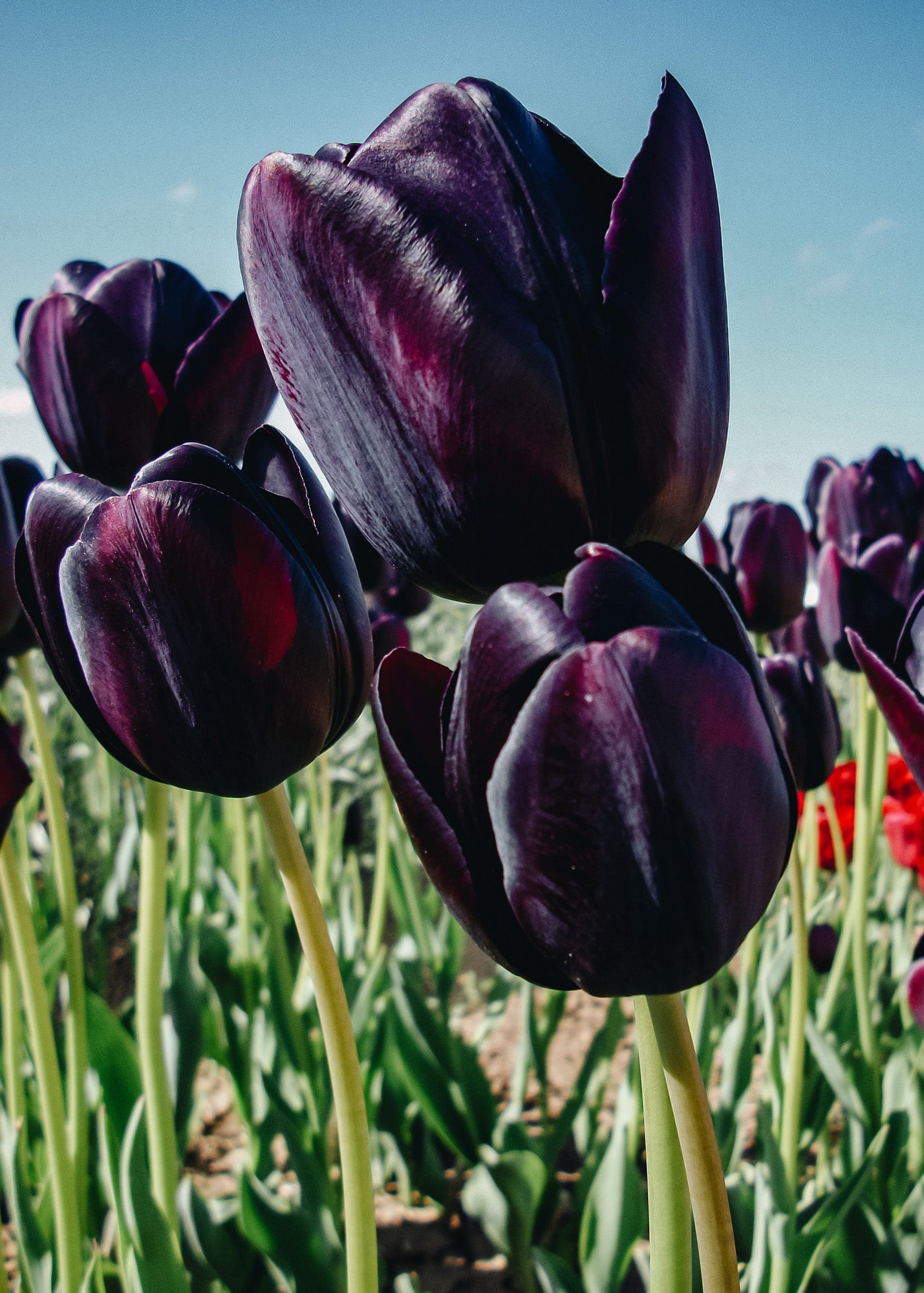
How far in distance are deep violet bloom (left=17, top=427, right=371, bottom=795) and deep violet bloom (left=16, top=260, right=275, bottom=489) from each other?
0.27 meters

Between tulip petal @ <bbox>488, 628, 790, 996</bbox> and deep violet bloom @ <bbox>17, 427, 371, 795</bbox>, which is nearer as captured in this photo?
tulip petal @ <bbox>488, 628, 790, 996</bbox>

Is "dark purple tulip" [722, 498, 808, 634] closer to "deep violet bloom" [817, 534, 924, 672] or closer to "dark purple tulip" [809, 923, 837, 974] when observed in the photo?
"deep violet bloom" [817, 534, 924, 672]

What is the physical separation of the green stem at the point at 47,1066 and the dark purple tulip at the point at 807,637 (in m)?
0.88

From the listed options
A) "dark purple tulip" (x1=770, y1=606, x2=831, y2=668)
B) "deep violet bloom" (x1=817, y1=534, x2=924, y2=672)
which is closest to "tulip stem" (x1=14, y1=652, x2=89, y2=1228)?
"deep violet bloom" (x1=817, y1=534, x2=924, y2=672)

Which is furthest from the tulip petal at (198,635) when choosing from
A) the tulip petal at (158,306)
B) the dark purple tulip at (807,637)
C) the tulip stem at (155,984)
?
the dark purple tulip at (807,637)

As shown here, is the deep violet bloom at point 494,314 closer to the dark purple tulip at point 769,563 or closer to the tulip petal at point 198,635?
the tulip petal at point 198,635

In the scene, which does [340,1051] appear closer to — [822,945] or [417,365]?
[417,365]

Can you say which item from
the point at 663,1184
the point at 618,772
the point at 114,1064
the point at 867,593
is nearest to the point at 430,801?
the point at 618,772

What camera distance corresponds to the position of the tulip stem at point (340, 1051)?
0.40m

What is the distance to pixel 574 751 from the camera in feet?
0.85

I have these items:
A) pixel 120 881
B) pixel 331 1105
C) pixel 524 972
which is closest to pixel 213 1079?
pixel 120 881

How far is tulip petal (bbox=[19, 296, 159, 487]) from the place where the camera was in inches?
27.1

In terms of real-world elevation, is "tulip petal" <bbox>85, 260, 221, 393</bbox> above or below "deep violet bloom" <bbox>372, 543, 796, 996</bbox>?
above

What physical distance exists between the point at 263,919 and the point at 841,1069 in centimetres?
89
